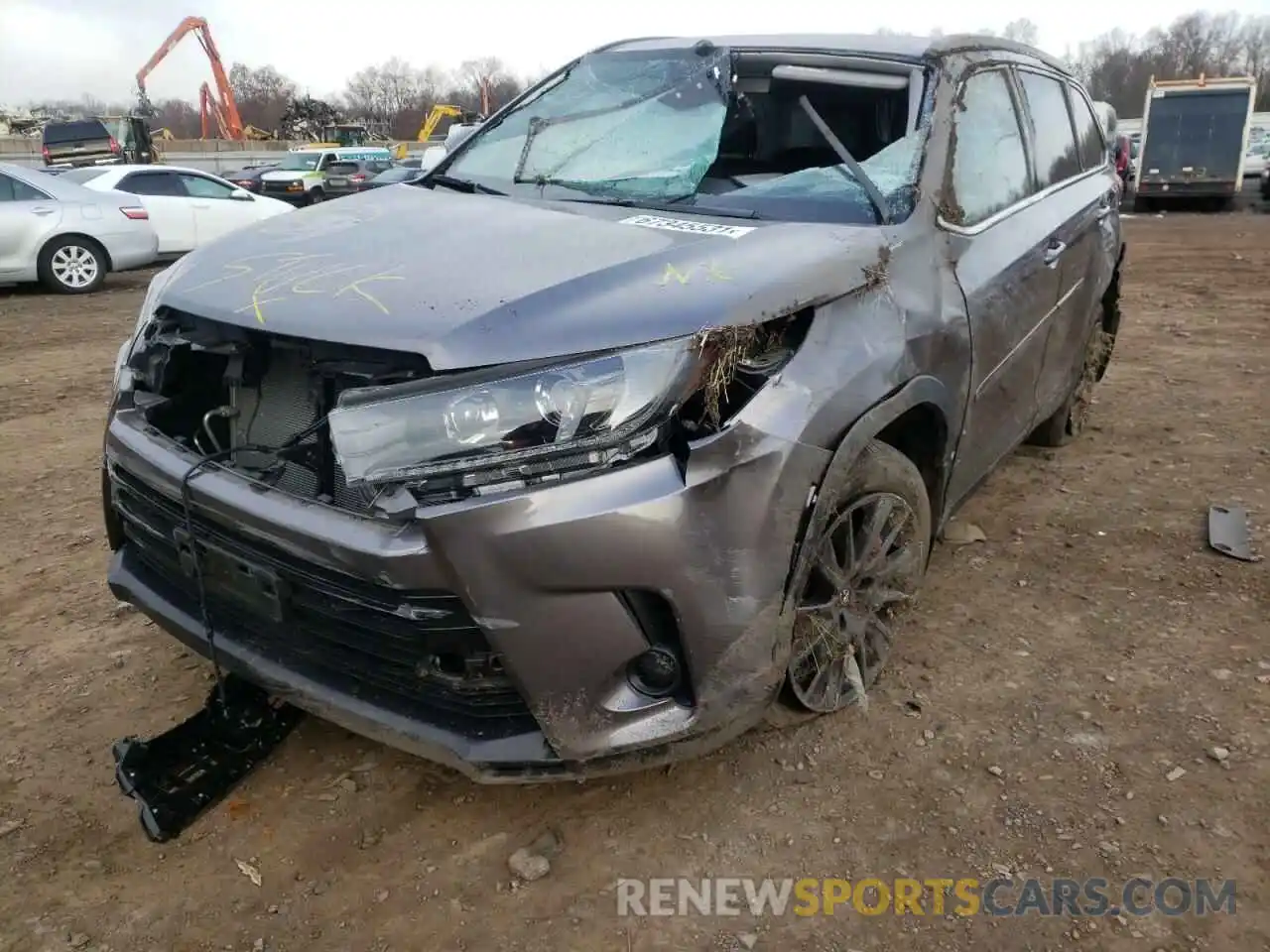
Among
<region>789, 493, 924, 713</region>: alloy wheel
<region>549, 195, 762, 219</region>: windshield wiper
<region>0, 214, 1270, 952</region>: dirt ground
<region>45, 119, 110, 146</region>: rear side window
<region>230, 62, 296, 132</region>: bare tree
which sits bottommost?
<region>0, 214, 1270, 952</region>: dirt ground

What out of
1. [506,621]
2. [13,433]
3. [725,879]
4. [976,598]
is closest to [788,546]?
[506,621]

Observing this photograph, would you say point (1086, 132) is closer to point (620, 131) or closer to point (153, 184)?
point (620, 131)

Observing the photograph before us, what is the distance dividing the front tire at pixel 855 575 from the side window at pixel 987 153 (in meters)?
0.87

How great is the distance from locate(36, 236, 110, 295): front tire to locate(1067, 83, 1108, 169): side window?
31.3 ft

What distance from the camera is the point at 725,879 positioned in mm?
2096

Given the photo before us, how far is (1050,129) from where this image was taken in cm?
375

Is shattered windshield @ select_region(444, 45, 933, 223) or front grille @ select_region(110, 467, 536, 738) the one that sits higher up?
shattered windshield @ select_region(444, 45, 933, 223)

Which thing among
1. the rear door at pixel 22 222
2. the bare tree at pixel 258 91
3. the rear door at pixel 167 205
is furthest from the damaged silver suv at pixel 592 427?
the bare tree at pixel 258 91

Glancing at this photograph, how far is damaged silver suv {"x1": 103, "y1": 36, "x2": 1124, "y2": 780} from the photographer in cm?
184

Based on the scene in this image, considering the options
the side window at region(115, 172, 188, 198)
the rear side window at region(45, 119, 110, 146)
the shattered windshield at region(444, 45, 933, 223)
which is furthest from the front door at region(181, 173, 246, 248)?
the rear side window at region(45, 119, 110, 146)

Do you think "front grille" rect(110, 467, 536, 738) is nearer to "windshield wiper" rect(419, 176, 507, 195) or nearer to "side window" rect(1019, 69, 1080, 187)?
"windshield wiper" rect(419, 176, 507, 195)

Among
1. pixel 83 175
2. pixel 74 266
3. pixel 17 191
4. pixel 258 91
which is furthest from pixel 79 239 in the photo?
pixel 258 91

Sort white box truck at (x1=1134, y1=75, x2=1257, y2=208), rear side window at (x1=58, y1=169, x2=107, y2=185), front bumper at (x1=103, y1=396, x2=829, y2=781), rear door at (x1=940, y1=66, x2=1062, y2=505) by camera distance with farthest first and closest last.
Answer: white box truck at (x1=1134, y1=75, x2=1257, y2=208) < rear side window at (x1=58, y1=169, x2=107, y2=185) < rear door at (x1=940, y1=66, x2=1062, y2=505) < front bumper at (x1=103, y1=396, x2=829, y2=781)

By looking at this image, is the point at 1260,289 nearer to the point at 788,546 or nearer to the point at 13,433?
the point at 788,546
